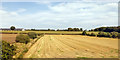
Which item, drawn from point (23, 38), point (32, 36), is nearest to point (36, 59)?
point (23, 38)

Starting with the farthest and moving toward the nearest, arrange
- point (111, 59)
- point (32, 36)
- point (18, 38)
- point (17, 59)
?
point (32, 36) < point (18, 38) < point (111, 59) < point (17, 59)

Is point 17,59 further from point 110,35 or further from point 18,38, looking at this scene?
point 110,35

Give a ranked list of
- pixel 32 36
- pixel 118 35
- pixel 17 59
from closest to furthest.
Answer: pixel 17 59
pixel 32 36
pixel 118 35

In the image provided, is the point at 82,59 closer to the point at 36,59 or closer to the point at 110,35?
the point at 36,59

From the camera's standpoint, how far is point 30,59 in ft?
42.9

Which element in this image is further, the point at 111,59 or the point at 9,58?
the point at 111,59

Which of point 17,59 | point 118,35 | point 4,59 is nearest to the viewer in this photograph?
point 4,59

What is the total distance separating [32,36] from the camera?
46.3 meters

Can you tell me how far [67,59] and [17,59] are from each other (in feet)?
15.9

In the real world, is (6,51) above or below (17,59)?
above

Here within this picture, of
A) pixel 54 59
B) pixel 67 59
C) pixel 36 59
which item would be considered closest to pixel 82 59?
pixel 67 59

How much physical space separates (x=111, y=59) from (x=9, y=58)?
32.5 ft

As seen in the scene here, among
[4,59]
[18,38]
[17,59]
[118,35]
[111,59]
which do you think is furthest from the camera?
[118,35]

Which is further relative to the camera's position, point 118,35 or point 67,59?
point 118,35
